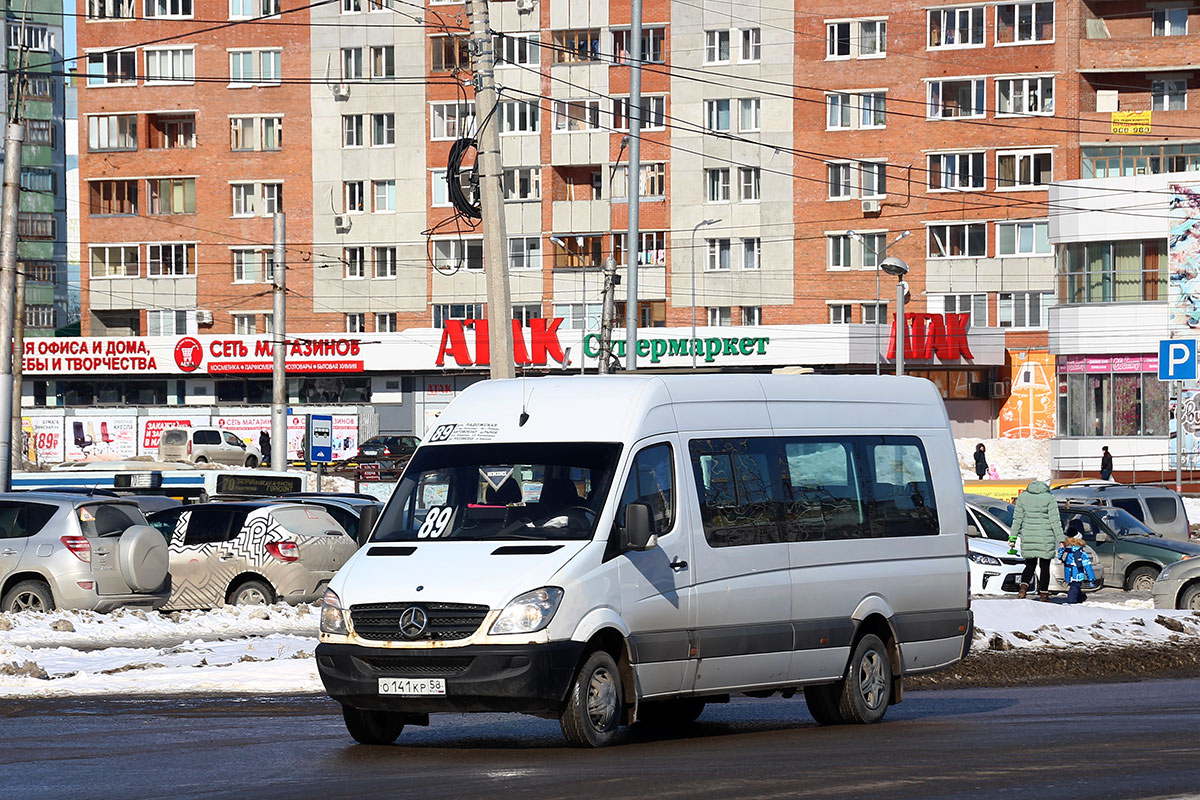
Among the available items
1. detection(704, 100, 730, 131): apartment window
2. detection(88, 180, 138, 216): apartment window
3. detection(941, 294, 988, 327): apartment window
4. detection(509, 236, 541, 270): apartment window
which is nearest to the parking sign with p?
detection(941, 294, 988, 327): apartment window

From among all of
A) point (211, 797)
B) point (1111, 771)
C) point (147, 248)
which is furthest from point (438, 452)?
point (147, 248)

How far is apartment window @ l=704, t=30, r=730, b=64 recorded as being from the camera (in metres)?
74.6

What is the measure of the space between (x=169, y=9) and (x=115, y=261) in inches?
460

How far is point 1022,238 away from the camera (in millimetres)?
71750

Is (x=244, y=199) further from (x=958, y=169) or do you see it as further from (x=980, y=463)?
(x=980, y=463)

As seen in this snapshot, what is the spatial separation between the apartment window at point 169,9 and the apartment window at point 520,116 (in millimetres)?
15525

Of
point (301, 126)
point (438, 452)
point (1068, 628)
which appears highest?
point (301, 126)

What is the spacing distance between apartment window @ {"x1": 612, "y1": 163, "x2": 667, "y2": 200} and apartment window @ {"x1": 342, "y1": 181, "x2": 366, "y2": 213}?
37.9ft

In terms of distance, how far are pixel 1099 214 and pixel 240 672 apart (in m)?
46.0

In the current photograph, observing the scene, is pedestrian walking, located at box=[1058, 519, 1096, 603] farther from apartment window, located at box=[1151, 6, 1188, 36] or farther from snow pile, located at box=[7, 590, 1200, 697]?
apartment window, located at box=[1151, 6, 1188, 36]

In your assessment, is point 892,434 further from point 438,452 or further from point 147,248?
point 147,248

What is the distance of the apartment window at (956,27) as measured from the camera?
71.9 meters

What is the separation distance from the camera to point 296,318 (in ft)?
261

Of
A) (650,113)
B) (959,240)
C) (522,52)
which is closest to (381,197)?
(522,52)
